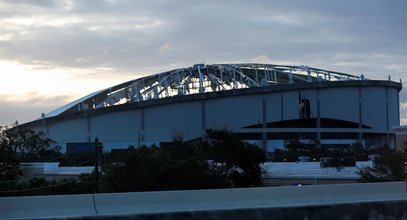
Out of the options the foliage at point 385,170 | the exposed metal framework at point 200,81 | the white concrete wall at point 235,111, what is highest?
the exposed metal framework at point 200,81

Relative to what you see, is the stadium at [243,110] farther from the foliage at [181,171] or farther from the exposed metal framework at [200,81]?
the foliage at [181,171]

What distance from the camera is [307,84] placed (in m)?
120

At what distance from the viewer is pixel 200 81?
12600 centimetres

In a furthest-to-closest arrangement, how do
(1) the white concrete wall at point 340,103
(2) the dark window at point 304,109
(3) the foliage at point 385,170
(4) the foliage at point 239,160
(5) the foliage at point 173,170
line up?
(1) the white concrete wall at point 340,103
(2) the dark window at point 304,109
(4) the foliage at point 239,160
(3) the foliage at point 385,170
(5) the foliage at point 173,170

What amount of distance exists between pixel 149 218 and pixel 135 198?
27.6 inches

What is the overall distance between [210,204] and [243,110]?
4359 inches

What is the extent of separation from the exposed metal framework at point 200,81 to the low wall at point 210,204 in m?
114

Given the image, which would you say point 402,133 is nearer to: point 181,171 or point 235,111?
point 181,171

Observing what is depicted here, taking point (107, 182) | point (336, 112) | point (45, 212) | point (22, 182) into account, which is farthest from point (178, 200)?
point (336, 112)

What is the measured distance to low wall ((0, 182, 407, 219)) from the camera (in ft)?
25.5

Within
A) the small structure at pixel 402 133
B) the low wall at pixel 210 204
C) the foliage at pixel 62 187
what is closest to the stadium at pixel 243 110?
the foliage at pixel 62 187

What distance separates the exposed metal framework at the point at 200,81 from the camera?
12531cm

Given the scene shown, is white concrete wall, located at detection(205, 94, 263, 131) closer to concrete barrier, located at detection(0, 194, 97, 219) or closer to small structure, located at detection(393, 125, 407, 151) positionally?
small structure, located at detection(393, 125, 407, 151)

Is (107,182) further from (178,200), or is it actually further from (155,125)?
(155,125)
